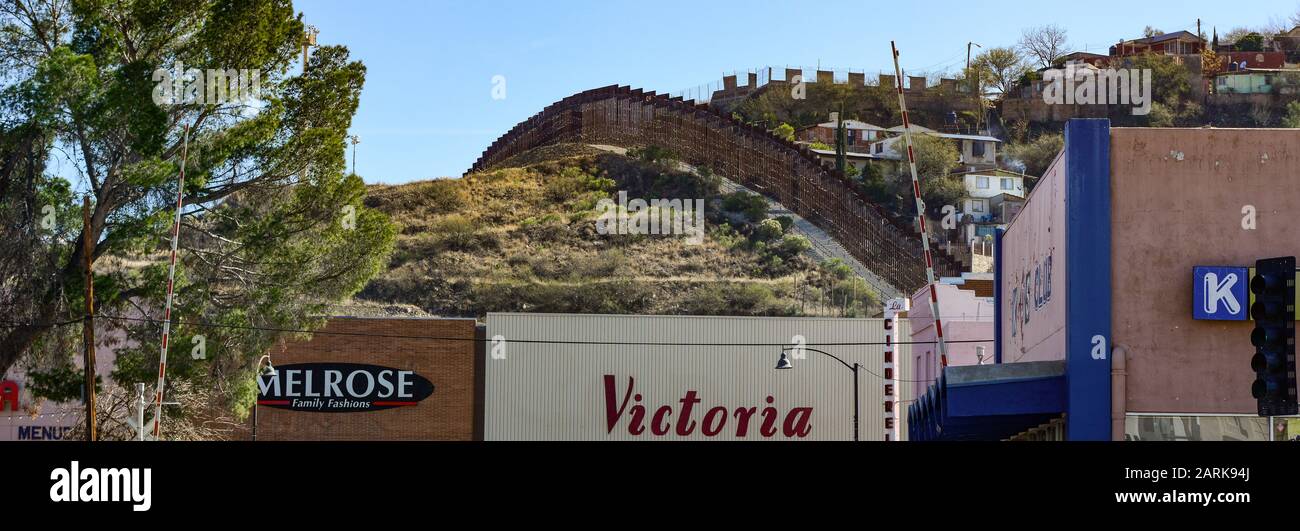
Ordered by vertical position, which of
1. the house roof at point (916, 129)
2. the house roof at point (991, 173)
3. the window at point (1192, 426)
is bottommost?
the window at point (1192, 426)

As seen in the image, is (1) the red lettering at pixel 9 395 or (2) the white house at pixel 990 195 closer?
(1) the red lettering at pixel 9 395

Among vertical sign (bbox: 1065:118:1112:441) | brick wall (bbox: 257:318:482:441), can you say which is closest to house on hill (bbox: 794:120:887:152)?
brick wall (bbox: 257:318:482:441)

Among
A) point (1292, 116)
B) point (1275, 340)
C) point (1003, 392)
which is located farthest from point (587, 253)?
point (1275, 340)

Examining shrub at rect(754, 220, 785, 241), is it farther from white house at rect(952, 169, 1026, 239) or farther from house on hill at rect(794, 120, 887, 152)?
house on hill at rect(794, 120, 887, 152)

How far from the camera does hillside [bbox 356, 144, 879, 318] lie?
316 feet

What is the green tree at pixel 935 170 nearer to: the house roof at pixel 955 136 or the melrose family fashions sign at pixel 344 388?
the house roof at pixel 955 136

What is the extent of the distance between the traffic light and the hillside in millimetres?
76876

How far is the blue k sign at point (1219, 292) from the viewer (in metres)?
15.7

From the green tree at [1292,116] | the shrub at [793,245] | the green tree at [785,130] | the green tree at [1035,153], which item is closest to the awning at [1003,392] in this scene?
the shrub at [793,245]

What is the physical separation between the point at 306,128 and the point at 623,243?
70968 mm

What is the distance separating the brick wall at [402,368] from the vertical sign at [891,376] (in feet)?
51.0

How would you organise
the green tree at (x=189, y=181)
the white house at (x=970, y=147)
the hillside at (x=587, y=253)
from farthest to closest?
the white house at (x=970, y=147) < the hillside at (x=587, y=253) < the green tree at (x=189, y=181)
